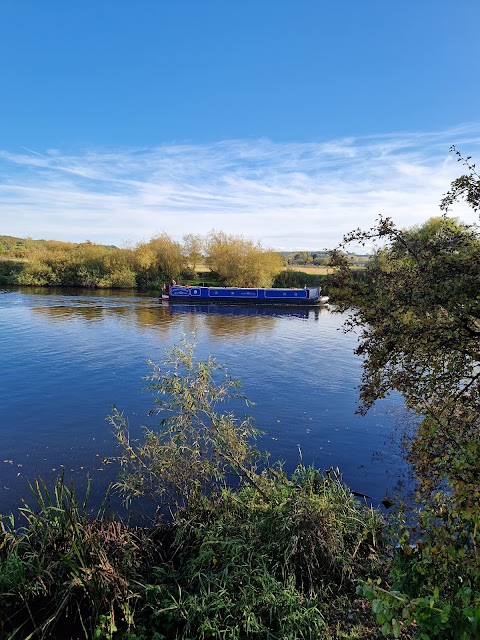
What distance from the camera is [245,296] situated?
52.1 metres

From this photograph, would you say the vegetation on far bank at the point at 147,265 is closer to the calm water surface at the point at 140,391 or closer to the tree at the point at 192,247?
the tree at the point at 192,247

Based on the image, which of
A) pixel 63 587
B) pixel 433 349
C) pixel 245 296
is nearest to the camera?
pixel 433 349

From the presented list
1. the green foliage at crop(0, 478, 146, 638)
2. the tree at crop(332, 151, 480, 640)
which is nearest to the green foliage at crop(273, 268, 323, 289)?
the tree at crop(332, 151, 480, 640)

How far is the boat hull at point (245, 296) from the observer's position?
51531 mm

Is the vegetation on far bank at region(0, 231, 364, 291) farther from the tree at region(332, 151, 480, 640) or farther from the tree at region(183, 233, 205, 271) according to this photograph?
the tree at region(332, 151, 480, 640)

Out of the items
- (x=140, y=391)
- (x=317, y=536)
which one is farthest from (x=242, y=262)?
(x=317, y=536)

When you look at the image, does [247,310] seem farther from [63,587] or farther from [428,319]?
[428,319]

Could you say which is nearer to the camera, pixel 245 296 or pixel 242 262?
pixel 245 296

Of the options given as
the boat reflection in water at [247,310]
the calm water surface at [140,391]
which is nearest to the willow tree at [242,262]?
the boat reflection in water at [247,310]

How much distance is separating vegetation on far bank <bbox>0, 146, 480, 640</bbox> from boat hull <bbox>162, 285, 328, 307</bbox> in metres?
43.3

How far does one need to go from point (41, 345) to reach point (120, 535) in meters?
21.7

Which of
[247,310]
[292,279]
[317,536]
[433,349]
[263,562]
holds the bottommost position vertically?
[263,562]

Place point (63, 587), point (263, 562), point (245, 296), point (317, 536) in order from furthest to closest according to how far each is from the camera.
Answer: point (245, 296)
point (317, 536)
point (263, 562)
point (63, 587)

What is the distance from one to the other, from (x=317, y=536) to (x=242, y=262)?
55.3 m
